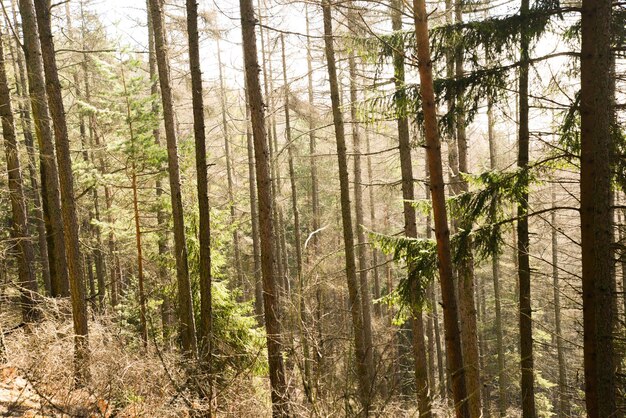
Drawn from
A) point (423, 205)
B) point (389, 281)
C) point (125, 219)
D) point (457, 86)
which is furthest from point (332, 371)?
point (389, 281)

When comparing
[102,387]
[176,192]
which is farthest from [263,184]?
[102,387]

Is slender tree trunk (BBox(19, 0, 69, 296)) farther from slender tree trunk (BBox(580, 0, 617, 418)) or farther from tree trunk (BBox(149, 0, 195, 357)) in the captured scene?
slender tree trunk (BBox(580, 0, 617, 418))

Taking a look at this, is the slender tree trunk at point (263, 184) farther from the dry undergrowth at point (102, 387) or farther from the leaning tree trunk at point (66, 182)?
the leaning tree trunk at point (66, 182)

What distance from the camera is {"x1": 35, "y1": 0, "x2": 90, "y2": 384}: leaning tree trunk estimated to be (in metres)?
6.96

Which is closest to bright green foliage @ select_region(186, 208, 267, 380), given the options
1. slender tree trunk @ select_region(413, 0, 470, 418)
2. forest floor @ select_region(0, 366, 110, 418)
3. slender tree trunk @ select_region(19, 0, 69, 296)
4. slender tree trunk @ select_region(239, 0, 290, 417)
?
slender tree trunk @ select_region(19, 0, 69, 296)

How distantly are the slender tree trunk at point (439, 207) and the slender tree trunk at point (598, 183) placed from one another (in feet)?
4.49

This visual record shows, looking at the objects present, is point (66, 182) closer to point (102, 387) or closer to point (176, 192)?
point (176, 192)

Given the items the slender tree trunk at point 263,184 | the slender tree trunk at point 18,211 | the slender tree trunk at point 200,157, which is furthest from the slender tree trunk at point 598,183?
the slender tree trunk at point 18,211

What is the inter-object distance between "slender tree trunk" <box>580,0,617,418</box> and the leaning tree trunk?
6780mm

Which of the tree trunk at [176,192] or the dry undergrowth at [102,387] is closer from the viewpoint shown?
the dry undergrowth at [102,387]

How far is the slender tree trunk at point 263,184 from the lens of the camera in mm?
7340

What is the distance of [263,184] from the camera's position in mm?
7484

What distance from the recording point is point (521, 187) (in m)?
5.50

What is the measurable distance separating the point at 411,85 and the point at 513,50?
4.02ft
